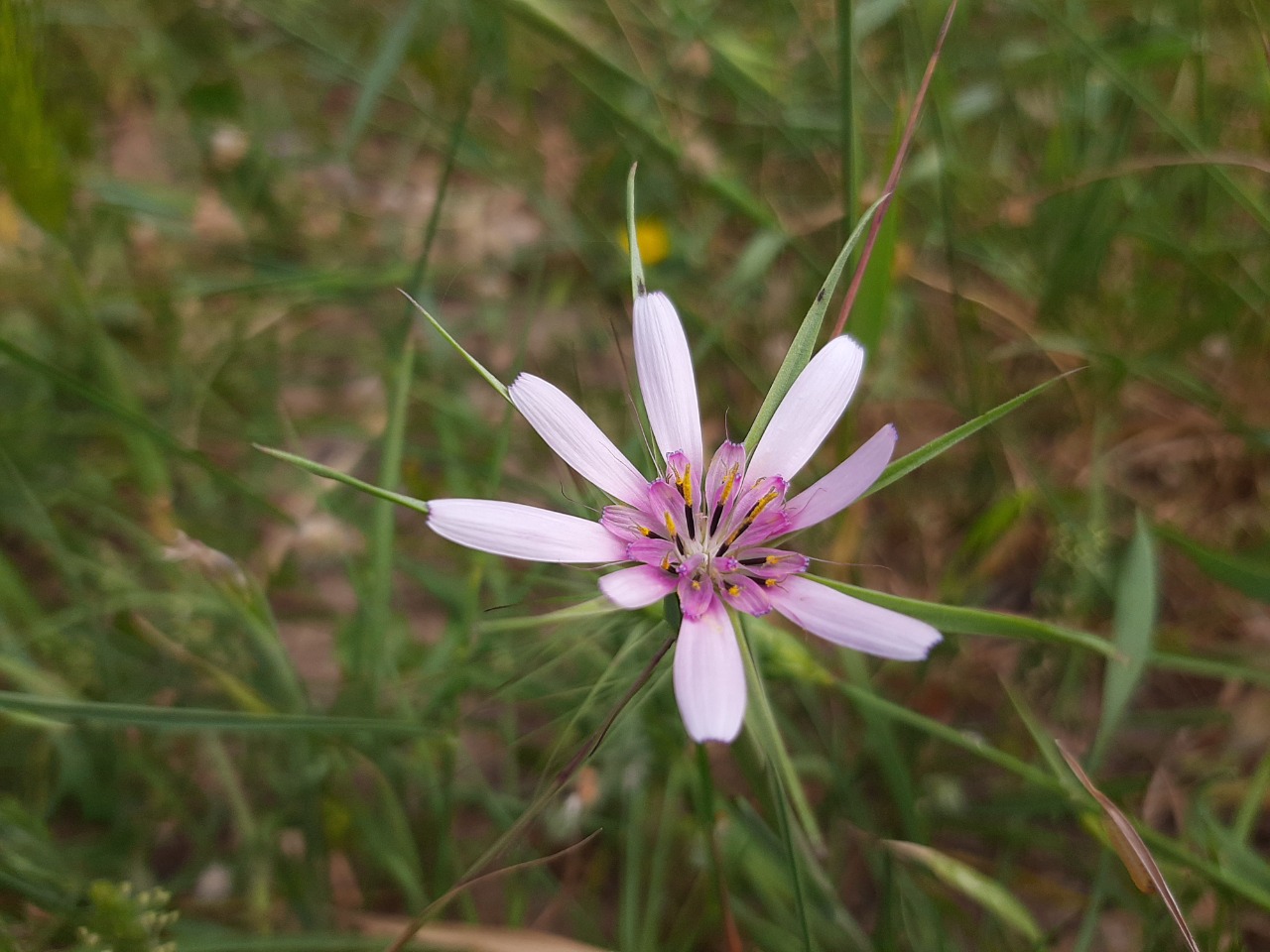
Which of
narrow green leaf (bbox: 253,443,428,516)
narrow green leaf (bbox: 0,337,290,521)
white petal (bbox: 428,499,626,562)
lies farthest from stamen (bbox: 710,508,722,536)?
narrow green leaf (bbox: 0,337,290,521)

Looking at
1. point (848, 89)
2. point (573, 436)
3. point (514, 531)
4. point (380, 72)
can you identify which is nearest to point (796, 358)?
point (573, 436)

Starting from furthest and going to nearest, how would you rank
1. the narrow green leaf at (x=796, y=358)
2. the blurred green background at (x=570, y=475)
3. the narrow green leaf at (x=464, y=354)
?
the blurred green background at (x=570, y=475) < the narrow green leaf at (x=796, y=358) < the narrow green leaf at (x=464, y=354)

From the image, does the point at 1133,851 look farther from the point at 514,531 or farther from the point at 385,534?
the point at 385,534

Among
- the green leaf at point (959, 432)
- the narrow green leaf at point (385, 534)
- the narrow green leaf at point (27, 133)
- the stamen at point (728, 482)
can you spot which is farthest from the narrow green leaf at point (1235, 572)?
the narrow green leaf at point (27, 133)

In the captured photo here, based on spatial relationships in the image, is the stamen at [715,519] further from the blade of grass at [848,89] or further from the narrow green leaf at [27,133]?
the narrow green leaf at [27,133]

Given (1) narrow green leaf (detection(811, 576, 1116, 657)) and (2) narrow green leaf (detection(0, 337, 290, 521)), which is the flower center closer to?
(1) narrow green leaf (detection(811, 576, 1116, 657))

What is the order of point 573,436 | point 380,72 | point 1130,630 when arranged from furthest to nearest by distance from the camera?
point 380,72 → point 1130,630 → point 573,436

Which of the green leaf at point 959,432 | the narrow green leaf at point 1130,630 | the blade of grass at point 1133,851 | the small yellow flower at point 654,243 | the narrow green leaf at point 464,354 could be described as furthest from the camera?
the small yellow flower at point 654,243

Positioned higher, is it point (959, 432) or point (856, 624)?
point (959, 432)
